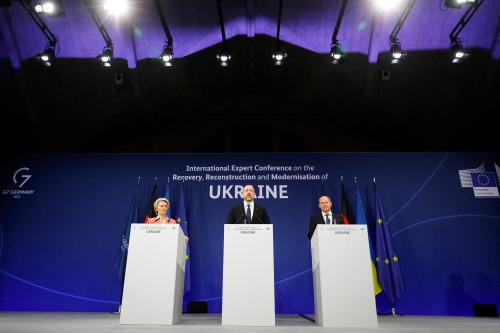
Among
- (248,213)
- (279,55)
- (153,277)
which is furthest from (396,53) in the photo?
(153,277)

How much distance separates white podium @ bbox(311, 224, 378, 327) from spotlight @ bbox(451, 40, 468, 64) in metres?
3.75

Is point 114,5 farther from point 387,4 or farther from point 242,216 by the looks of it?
point 387,4

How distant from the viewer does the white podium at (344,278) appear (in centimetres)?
283

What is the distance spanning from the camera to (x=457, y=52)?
5234 mm

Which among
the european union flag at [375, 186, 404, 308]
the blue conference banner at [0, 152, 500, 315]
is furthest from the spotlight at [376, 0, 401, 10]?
the european union flag at [375, 186, 404, 308]

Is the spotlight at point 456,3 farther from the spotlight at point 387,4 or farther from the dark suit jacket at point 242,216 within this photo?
the dark suit jacket at point 242,216

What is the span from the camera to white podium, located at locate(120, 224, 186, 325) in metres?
2.90

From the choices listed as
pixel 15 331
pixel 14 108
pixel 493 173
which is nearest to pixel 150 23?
pixel 14 108

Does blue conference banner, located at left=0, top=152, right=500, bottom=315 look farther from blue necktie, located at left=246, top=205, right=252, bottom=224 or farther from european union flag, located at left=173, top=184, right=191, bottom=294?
blue necktie, located at left=246, top=205, right=252, bottom=224

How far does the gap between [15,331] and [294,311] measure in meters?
3.80

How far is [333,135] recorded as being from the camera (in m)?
7.45

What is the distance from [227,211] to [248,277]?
2963 mm

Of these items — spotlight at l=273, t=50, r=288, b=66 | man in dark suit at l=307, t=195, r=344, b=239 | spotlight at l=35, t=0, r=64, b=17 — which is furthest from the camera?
spotlight at l=273, t=50, r=288, b=66

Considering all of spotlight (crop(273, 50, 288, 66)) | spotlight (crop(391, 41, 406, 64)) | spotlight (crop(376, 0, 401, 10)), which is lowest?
spotlight (crop(391, 41, 406, 64))
